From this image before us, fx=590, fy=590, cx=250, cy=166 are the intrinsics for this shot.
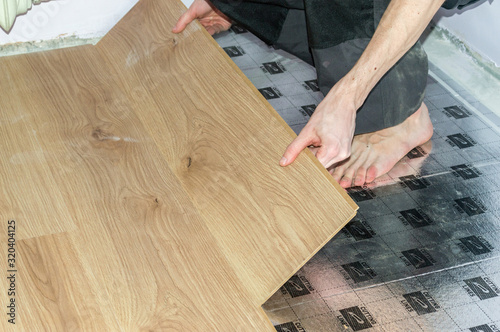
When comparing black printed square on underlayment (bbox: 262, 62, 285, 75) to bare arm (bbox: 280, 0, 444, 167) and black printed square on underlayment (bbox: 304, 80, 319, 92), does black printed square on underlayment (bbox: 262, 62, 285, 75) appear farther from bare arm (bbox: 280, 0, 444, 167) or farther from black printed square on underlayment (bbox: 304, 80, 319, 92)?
bare arm (bbox: 280, 0, 444, 167)

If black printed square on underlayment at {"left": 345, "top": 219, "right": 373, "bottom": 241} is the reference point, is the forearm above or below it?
above

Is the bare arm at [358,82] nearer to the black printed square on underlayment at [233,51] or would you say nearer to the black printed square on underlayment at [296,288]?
the black printed square on underlayment at [296,288]

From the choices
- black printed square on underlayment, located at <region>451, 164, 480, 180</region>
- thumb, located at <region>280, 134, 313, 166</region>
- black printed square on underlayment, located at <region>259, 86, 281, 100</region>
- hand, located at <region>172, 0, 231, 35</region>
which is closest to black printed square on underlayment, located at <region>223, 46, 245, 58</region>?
hand, located at <region>172, 0, 231, 35</region>

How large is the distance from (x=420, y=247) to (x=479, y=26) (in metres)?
1.17

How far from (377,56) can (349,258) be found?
51 centimetres

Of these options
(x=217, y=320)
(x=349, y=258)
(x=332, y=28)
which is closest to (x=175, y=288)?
(x=217, y=320)

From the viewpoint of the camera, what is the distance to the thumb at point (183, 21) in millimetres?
1799

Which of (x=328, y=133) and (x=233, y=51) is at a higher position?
(x=328, y=133)

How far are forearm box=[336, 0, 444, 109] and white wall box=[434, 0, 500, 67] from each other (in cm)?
96

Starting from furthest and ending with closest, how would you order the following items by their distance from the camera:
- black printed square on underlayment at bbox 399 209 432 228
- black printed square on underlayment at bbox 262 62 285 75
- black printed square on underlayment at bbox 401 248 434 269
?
black printed square on underlayment at bbox 262 62 285 75 → black printed square on underlayment at bbox 399 209 432 228 → black printed square on underlayment at bbox 401 248 434 269

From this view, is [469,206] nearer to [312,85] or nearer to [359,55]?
[359,55]

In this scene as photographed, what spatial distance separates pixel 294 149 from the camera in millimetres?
1277

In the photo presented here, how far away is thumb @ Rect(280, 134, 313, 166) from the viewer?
1278 millimetres

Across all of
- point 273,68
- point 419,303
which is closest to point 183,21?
point 273,68
